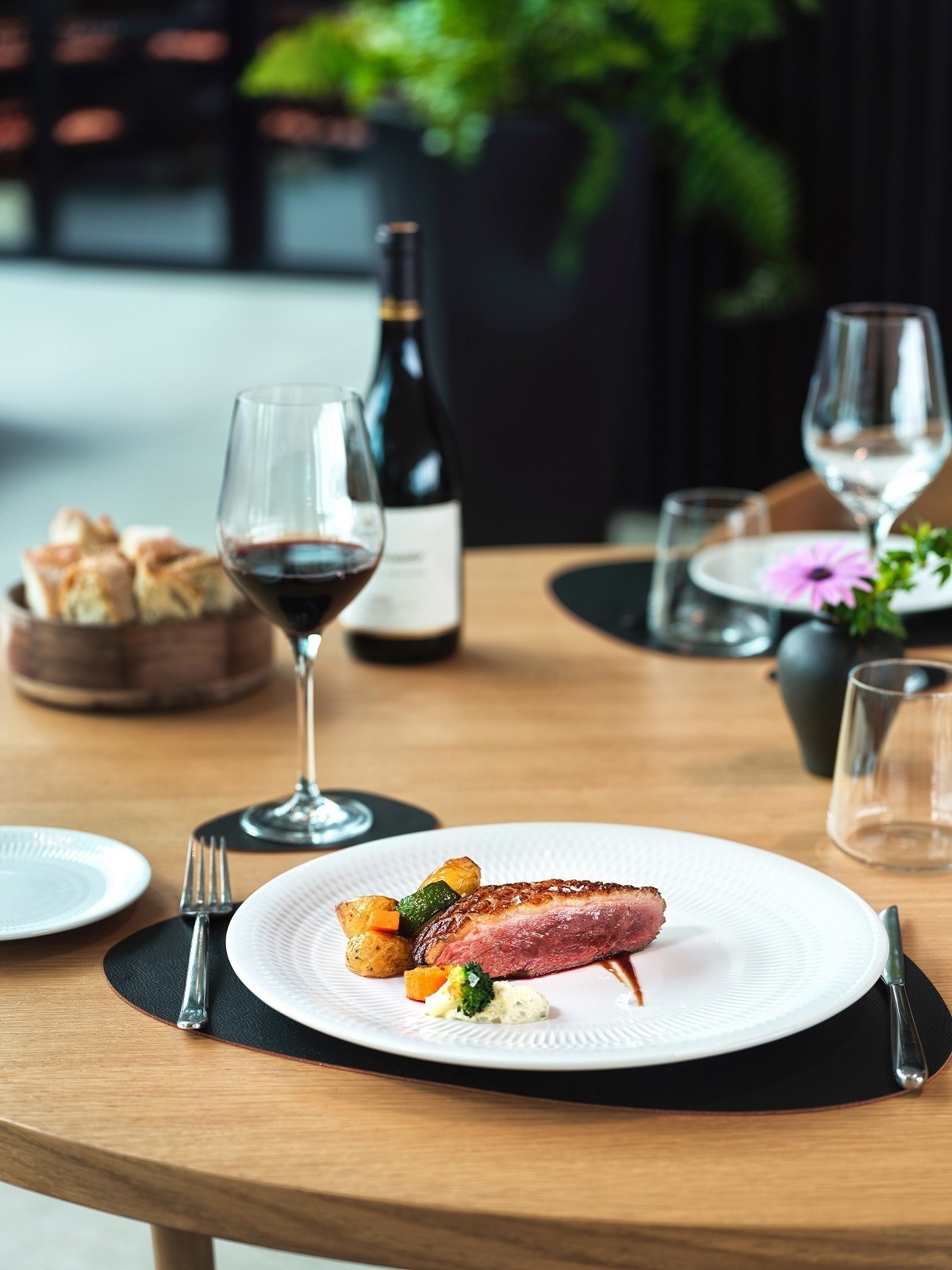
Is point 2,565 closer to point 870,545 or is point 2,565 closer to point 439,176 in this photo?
point 439,176

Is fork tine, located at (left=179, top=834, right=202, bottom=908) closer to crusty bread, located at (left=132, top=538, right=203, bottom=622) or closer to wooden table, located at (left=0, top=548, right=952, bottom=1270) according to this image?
wooden table, located at (left=0, top=548, right=952, bottom=1270)

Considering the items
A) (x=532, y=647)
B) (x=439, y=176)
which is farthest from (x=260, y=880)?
(x=439, y=176)

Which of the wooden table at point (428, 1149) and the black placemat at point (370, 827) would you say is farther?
the black placemat at point (370, 827)

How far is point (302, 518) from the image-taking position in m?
Result: 0.95

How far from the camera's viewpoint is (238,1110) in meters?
0.69

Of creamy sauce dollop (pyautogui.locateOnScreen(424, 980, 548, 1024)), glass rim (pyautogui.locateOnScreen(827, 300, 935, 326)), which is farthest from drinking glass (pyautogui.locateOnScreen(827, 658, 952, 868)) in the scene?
glass rim (pyautogui.locateOnScreen(827, 300, 935, 326))

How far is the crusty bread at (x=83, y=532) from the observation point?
1344mm

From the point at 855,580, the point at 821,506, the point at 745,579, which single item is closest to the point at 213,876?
the point at 855,580

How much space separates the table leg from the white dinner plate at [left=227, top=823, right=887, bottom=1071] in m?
0.51

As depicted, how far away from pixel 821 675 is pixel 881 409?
0.32m

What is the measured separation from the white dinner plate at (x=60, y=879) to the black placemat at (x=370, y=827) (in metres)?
0.08

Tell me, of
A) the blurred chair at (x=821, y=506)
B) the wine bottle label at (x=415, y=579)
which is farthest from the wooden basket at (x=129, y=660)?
the blurred chair at (x=821, y=506)

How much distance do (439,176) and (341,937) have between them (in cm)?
319

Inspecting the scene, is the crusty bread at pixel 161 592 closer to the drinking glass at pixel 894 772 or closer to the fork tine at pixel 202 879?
the fork tine at pixel 202 879
